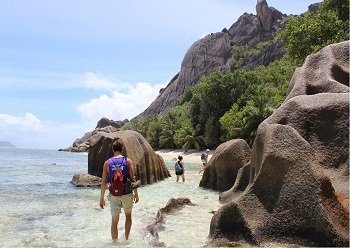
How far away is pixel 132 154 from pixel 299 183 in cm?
1124

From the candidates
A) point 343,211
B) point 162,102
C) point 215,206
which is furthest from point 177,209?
point 162,102

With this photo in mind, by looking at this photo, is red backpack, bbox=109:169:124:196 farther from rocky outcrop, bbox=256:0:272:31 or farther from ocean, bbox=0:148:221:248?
rocky outcrop, bbox=256:0:272:31

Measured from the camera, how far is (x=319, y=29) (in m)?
24.4

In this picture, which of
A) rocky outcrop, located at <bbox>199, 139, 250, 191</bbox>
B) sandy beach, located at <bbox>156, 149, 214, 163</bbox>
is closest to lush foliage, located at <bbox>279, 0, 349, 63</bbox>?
rocky outcrop, located at <bbox>199, 139, 250, 191</bbox>

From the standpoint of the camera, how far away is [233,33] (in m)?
124

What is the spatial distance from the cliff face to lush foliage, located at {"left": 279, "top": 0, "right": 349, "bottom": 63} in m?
80.4

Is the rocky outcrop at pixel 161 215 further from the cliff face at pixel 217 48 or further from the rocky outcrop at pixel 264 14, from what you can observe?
the rocky outcrop at pixel 264 14

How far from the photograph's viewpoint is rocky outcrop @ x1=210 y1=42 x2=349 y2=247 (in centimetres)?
621

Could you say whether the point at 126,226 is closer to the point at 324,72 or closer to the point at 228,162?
the point at 324,72

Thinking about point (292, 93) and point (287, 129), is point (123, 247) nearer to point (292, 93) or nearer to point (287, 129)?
point (287, 129)

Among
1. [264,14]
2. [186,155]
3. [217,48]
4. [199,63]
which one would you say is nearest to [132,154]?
[186,155]

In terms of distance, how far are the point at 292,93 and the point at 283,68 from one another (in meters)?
61.2

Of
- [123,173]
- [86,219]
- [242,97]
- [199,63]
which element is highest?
[199,63]

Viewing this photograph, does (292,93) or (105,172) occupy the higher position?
(292,93)
